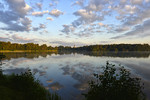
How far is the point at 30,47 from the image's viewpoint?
195m

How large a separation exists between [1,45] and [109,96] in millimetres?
185579

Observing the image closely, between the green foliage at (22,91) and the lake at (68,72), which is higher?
the green foliage at (22,91)

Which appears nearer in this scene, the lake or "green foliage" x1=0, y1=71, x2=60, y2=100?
"green foliage" x1=0, y1=71, x2=60, y2=100

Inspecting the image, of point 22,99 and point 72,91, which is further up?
point 22,99

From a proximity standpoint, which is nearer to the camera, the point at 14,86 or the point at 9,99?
the point at 9,99

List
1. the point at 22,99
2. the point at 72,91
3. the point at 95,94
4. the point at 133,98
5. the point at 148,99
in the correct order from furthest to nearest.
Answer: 1. the point at 72,91
2. the point at 148,99
3. the point at 22,99
4. the point at 95,94
5. the point at 133,98

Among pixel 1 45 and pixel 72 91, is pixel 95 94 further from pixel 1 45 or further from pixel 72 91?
pixel 1 45

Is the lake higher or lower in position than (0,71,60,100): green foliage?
lower

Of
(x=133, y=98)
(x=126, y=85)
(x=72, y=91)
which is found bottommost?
(x=72, y=91)

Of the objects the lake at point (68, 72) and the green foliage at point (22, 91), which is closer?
the green foliage at point (22, 91)

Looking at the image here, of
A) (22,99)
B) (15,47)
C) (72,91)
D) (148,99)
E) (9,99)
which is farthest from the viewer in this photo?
(15,47)

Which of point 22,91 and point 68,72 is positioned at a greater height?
point 22,91

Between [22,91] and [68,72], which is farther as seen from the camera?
[68,72]

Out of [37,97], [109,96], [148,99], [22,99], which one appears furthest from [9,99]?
→ [148,99]
